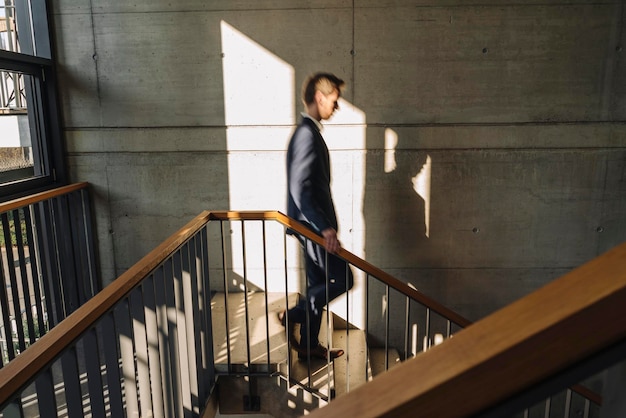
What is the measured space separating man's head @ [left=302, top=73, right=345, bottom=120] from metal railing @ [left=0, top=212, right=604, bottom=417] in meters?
0.65

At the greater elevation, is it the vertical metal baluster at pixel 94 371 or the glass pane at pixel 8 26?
the glass pane at pixel 8 26

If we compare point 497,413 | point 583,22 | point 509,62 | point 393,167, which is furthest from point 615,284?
point 583,22

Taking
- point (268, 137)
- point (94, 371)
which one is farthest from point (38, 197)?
point (94, 371)

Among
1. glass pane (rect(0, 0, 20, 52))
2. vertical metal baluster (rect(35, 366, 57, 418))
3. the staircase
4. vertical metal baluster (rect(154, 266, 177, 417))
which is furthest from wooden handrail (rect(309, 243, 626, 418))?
glass pane (rect(0, 0, 20, 52))

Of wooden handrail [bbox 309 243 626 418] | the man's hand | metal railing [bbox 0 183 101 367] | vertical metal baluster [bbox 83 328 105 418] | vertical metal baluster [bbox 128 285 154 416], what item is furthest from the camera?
metal railing [bbox 0 183 101 367]

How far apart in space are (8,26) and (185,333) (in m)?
2.92

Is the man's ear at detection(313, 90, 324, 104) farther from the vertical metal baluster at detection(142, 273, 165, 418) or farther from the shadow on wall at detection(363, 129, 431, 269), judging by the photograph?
the vertical metal baluster at detection(142, 273, 165, 418)

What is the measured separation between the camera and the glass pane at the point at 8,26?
3.47 m

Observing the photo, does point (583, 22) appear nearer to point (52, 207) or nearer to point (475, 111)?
→ point (475, 111)

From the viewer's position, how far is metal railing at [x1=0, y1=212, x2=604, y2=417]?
1.23m

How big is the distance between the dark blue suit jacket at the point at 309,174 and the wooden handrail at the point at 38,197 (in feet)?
5.46

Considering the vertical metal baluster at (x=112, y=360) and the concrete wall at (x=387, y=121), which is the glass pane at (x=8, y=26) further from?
the vertical metal baluster at (x=112, y=360)

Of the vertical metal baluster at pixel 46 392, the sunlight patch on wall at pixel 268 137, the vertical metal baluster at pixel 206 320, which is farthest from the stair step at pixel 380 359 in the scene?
the vertical metal baluster at pixel 46 392

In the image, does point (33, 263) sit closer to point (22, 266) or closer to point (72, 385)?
point (22, 266)
